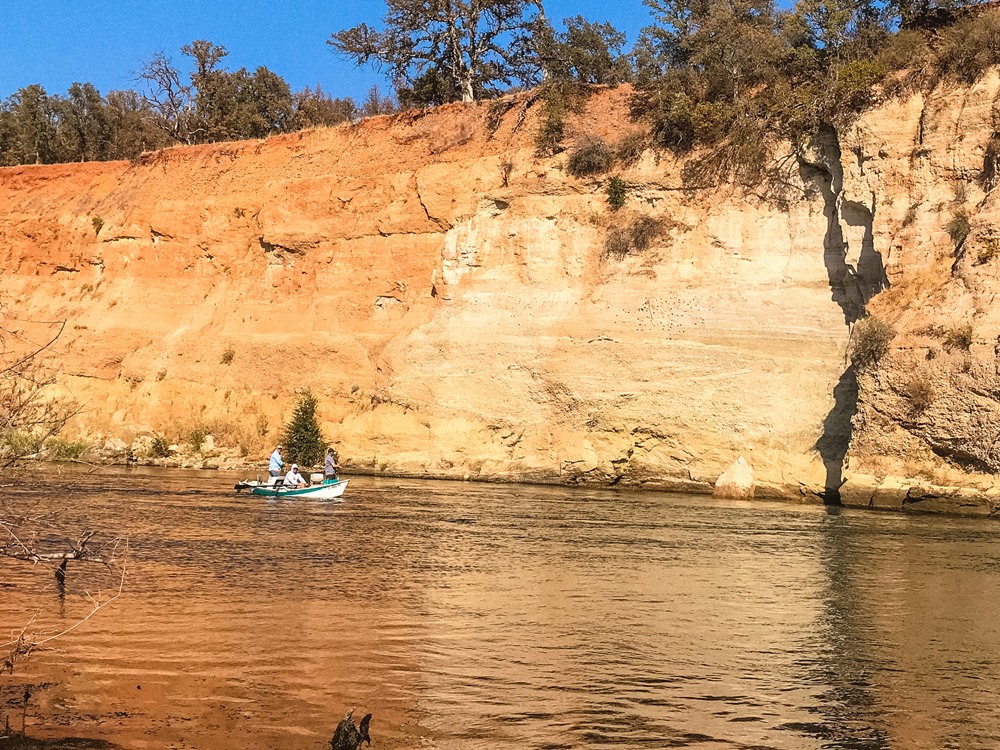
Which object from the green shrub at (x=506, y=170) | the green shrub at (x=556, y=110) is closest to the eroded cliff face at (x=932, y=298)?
the green shrub at (x=556, y=110)

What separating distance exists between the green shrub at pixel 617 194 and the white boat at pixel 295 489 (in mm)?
11845

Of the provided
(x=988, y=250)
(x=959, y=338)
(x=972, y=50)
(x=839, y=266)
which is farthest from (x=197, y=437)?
(x=972, y=50)

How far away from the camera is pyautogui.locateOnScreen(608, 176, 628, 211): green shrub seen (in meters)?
31.4

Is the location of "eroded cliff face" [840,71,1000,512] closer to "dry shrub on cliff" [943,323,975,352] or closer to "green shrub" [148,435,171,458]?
"dry shrub on cliff" [943,323,975,352]

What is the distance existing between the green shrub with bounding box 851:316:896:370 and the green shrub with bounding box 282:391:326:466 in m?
14.3

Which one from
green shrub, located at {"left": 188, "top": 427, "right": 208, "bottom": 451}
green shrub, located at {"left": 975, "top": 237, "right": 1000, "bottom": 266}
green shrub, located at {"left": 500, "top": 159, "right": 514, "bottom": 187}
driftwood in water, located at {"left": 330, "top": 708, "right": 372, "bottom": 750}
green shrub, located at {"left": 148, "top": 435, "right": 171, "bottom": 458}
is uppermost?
green shrub, located at {"left": 500, "top": 159, "right": 514, "bottom": 187}

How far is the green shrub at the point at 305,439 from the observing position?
99.7ft

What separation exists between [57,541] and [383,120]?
977 inches

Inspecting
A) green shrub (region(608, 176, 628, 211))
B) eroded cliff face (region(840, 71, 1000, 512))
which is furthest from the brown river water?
green shrub (region(608, 176, 628, 211))

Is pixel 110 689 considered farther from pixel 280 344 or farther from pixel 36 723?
pixel 280 344

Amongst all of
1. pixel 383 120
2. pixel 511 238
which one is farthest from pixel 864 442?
pixel 383 120

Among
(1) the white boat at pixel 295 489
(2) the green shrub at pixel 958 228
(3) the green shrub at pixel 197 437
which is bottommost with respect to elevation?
(1) the white boat at pixel 295 489

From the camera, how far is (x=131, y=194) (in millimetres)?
39781

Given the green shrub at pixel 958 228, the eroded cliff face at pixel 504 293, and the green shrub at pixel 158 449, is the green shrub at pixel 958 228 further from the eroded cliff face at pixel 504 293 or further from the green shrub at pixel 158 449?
the green shrub at pixel 158 449
